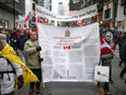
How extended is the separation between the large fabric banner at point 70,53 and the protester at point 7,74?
11.7 ft

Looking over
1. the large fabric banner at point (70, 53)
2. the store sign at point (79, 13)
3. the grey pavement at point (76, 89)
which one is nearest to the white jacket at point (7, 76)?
the large fabric banner at point (70, 53)

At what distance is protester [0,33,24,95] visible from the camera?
6.66 meters

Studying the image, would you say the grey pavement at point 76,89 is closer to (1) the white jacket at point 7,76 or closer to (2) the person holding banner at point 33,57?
(2) the person holding banner at point 33,57

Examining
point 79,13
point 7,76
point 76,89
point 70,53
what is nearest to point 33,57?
point 70,53

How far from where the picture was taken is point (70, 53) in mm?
10289

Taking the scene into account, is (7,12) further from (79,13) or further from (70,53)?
(70,53)

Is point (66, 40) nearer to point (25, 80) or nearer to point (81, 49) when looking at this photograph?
point (81, 49)

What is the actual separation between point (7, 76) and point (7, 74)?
33 millimetres

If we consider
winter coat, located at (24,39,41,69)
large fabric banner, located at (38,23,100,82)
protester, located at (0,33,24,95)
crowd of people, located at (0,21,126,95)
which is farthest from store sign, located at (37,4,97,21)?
protester, located at (0,33,24,95)

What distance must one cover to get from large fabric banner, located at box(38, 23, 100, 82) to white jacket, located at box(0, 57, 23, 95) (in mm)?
3560

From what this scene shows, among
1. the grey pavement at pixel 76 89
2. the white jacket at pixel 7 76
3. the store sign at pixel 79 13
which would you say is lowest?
the grey pavement at pixel 76 89

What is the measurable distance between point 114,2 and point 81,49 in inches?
1850

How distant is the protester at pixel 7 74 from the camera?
666 cm

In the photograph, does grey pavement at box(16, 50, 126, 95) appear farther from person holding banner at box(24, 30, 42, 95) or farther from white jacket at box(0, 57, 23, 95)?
white jacket at box(0, 57, 23, 95)
